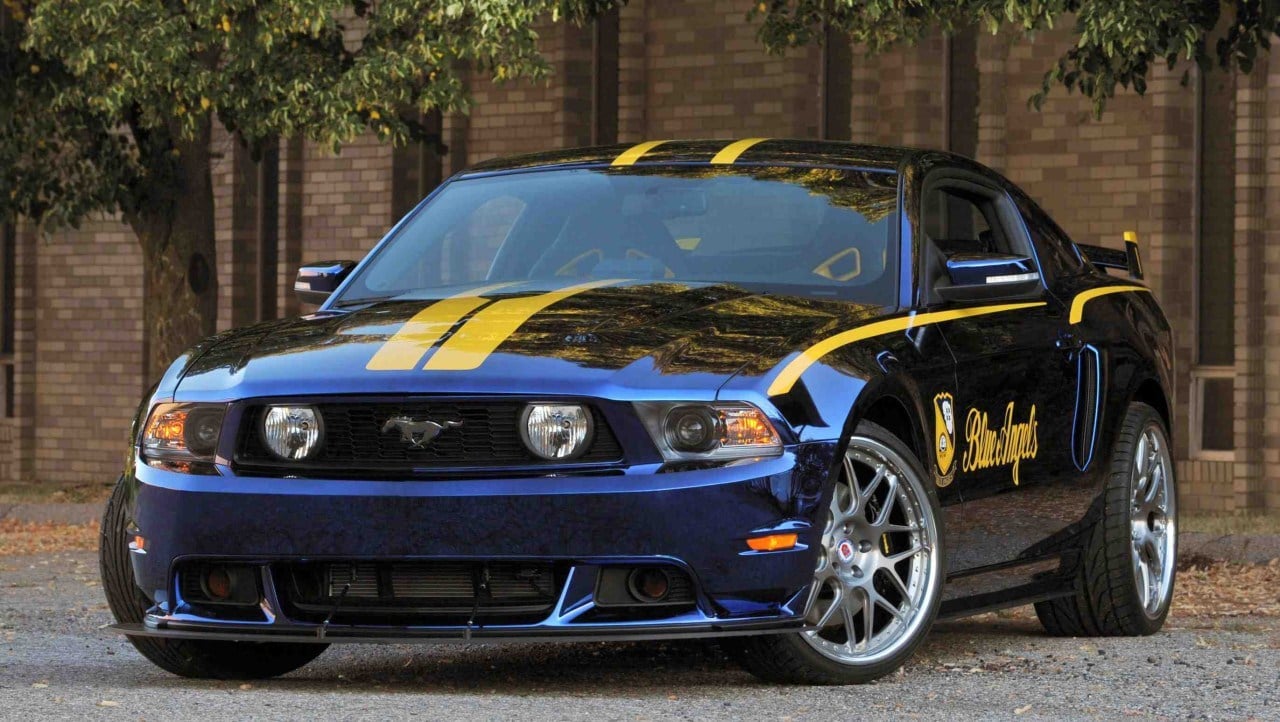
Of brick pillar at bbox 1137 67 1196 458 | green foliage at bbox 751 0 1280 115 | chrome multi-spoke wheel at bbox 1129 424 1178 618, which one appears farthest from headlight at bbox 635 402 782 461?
brick pillar at bbox 1137 67 1196 458

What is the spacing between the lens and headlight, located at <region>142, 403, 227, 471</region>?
18.8 feet

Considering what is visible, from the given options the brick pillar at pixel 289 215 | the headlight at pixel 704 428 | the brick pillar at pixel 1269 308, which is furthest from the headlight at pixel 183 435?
the brick pillar at pixel 289 215

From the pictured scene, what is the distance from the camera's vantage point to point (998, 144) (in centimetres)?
1662

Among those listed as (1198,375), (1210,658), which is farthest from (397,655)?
(1198,375)

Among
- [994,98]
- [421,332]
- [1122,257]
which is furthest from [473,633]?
[994,98]

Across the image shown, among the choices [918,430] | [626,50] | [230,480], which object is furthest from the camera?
[626,50]

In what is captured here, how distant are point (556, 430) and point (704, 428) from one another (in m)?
0.36

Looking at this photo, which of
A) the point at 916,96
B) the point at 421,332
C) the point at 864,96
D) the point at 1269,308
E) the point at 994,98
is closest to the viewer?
the point at 421,332

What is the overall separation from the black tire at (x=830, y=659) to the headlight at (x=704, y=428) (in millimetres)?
427

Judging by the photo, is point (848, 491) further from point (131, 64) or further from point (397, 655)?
point (131, 64)

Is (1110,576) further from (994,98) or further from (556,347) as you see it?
(994,98)

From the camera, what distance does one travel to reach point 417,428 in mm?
5512

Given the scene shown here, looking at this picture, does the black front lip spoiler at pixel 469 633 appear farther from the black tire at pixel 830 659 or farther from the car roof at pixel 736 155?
the car roof at pixel 736 155

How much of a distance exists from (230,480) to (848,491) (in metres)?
1.55
